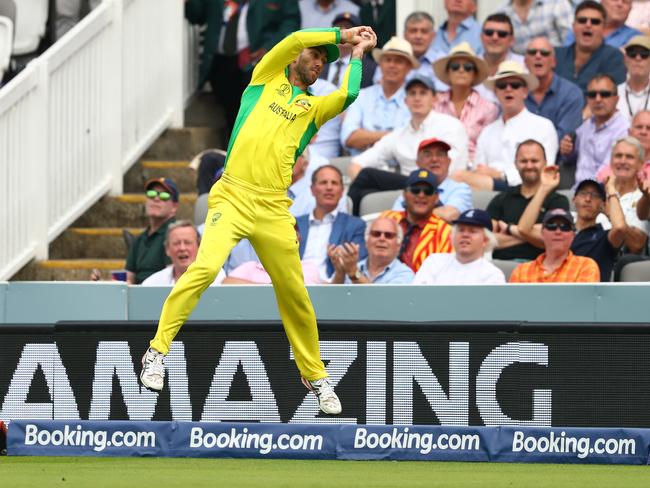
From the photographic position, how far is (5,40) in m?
15.3

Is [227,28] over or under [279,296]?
over

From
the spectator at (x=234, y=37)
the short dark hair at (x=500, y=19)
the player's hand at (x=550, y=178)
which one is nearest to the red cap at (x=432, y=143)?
the player's hand at (x=550, y=178)

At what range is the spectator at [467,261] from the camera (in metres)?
11.9

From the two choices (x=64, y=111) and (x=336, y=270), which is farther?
(x=64, y=111)

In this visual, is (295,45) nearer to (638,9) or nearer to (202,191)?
(202,191)

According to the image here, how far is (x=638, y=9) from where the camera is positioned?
602 inches

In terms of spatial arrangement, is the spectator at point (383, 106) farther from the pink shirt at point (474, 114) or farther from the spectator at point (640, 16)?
the spectator at point (640, 16)

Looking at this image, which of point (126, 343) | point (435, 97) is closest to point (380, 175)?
point (435, 97)

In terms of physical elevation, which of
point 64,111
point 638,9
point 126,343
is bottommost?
point 126,343

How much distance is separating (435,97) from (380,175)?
44.5 inches

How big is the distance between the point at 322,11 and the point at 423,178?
3894mm

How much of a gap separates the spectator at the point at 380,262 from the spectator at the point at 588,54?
3.18 meters

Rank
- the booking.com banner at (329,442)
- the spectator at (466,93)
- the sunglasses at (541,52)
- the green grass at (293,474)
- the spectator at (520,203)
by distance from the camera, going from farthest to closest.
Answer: the spectator at (466,93) < the sunglasses at (541,52) < the spectator at (520,203) < the booking.com banner at (329,442) < the green grass at (293,474)

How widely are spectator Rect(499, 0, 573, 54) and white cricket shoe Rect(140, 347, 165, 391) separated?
24.0 ft
